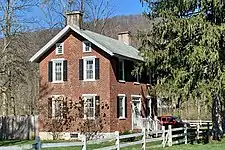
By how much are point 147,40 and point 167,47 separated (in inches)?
89.4

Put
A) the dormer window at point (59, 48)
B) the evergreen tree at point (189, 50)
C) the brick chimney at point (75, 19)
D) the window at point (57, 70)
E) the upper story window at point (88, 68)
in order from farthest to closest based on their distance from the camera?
1. the brick chimney at point (75, 19)
2. the dormer window at point (59, 48)
3. the window at point (57, 70)
4. the upper story window at point (88, 68)
5. the evergreen tree at point (189, 50)

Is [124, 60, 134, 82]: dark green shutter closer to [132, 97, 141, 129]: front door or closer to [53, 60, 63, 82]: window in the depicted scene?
[132, 97, 141, 129]: front door

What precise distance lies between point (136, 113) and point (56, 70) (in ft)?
23.2

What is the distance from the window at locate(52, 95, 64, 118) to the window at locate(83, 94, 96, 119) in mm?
1831

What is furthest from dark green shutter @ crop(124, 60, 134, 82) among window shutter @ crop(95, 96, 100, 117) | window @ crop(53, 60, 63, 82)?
window @ crop(53, 60, 63, 82)

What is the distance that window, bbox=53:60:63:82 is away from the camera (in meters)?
33.0

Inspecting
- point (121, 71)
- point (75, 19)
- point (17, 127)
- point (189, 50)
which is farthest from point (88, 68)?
point (189, 50)

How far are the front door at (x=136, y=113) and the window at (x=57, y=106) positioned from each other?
5.67 meters

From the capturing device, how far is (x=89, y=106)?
3148cm

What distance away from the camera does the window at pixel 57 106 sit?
31803 mm

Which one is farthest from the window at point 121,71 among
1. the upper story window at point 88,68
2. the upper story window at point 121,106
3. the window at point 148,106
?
the window at point 148,106

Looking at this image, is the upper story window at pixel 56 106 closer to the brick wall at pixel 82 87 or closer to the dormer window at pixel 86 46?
the brick wall at pixel 82 87

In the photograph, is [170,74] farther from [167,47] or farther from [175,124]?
[175,124]

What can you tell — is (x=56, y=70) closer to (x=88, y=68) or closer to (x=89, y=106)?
(x=88, y=68)
